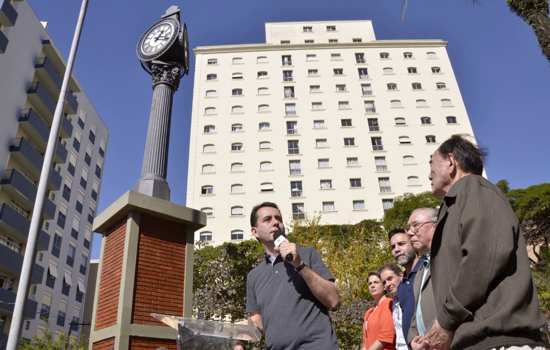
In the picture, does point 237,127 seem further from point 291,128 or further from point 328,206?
point 328,206

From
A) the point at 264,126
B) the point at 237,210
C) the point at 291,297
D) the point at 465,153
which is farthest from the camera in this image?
the point at 264,126

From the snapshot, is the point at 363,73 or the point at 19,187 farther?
the point at 363,73

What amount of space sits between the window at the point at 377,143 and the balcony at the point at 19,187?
30997 millimetres

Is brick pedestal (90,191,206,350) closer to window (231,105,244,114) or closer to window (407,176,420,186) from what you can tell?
window (407,176,420,186)

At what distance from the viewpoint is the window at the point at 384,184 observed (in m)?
39.8

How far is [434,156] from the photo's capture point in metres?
2.29

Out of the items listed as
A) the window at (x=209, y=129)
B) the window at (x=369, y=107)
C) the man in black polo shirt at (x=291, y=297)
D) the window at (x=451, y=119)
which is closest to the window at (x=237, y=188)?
the window at (x=209, y=129)

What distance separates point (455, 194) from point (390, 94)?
1790 inches

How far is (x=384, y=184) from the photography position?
40.1m

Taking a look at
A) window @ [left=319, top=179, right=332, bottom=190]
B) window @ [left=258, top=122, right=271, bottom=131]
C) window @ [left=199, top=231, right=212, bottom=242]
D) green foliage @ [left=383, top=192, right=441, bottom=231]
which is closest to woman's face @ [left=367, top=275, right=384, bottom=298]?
green foliage @ [left=383, top=192, right=441, bottom=231]

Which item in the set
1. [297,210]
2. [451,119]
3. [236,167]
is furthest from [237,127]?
[451,119]

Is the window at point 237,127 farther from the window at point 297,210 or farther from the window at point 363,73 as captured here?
the window at point 363,73

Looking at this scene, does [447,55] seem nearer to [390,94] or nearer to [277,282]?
[390,94]

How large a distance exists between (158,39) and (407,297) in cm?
877
